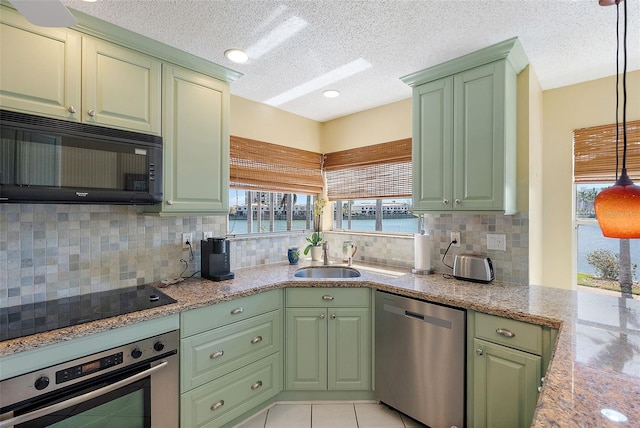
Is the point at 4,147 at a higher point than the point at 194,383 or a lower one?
higher

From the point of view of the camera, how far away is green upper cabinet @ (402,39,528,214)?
1.94 meters

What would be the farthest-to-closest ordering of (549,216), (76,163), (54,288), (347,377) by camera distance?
(549,216) < (347,377) < (54,288) < (76,163)

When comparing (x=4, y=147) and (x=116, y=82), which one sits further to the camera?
(x=116, y=82)

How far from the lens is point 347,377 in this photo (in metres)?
2.27

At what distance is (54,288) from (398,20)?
243 cm

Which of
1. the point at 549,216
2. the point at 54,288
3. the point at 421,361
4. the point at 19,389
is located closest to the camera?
the point at 19,389

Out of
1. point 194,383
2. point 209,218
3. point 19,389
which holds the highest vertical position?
point 209,218

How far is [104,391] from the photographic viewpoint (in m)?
1.41

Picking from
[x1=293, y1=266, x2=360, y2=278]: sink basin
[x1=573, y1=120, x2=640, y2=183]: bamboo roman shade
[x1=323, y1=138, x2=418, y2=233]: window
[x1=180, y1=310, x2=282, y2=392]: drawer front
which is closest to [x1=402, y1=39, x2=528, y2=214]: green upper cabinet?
[x1=323, y1=138, x2=418, y2=233]: window

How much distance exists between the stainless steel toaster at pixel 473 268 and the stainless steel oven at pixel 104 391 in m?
1.90

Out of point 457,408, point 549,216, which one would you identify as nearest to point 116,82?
point 457,408

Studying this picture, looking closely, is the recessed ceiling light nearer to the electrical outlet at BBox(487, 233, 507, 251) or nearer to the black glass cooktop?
the black glass cooktop

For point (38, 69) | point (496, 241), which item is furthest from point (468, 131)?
point (38, 69)

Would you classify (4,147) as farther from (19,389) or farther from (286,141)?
(286,141)
